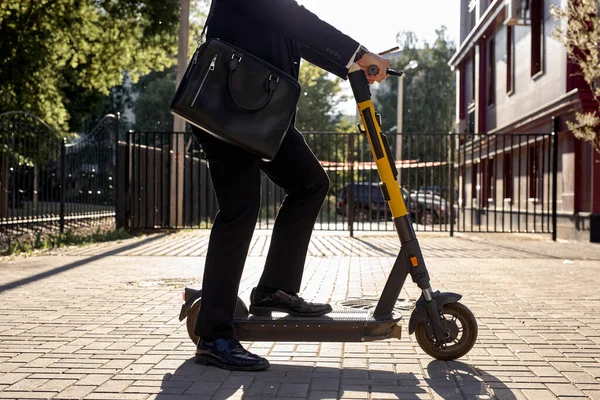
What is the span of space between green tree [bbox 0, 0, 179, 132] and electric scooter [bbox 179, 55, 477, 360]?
16.0m

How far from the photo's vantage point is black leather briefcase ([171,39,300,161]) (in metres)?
3.46

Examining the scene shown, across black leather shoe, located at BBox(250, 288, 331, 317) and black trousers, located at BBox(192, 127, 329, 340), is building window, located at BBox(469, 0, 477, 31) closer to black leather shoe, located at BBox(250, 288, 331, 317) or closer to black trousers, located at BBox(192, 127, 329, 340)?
black leather shoe, located at BBox(250, 288, 331, 317)

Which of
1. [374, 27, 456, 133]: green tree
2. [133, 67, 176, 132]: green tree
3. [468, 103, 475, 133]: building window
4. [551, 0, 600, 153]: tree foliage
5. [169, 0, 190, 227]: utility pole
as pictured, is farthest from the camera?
[374, 27, 456, 133]: green tree

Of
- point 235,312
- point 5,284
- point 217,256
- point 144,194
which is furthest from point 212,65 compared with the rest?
point 144,194

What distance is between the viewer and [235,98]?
11.5 feet

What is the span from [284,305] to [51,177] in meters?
10.5

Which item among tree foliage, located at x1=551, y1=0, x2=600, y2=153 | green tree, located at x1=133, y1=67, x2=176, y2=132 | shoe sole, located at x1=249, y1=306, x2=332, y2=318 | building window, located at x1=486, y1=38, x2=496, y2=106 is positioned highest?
green tree, located at x1=133, y1=67, x2=176, y2=132

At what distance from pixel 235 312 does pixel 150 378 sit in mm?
542

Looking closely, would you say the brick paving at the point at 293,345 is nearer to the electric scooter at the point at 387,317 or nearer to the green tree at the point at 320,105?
the electric scooter at the point at 387,317

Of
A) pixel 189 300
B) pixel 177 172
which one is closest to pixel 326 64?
pixel 189 300

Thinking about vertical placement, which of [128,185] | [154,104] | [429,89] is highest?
[429,89]

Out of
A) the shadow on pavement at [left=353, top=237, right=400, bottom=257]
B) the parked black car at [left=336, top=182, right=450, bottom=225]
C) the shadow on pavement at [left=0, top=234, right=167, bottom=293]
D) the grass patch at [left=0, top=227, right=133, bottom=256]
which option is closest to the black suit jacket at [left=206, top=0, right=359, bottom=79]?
the shadow on pavement at [left=0, top=234, right=167, bottom=293]

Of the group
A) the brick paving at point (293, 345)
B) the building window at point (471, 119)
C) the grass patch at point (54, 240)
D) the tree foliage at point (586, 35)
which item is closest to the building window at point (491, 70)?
the building window at point (471, 119)

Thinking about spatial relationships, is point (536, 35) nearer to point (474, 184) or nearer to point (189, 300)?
point (474, 184)
